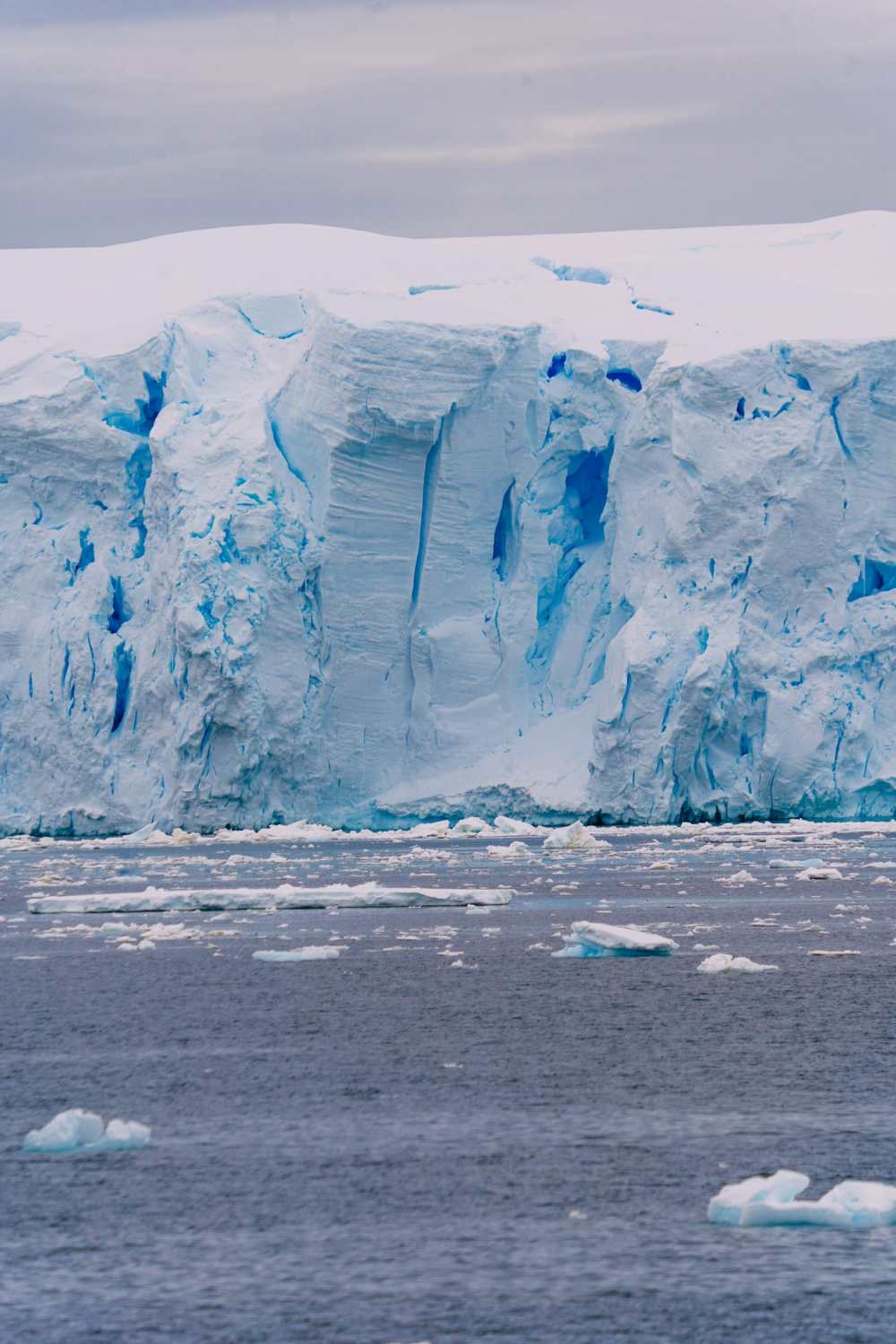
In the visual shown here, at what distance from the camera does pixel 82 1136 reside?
257 inches

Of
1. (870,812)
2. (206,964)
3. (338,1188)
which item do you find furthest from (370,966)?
(870,812)

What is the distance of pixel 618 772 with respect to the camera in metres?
23.7

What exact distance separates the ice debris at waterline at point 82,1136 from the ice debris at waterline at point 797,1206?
2.01 m

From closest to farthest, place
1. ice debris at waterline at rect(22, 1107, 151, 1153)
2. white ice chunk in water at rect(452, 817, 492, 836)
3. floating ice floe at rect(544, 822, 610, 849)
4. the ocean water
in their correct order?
the ocean water
ice debris at waterline at rect(22, 1107, 151, 1153)
floating ice floe at rect(544, 822, 610, 849)
white ice chunk in water at rect(452, 817, 492, 836)

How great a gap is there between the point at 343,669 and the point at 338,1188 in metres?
18.9

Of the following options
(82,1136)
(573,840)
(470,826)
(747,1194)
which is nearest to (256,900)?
(573,840)

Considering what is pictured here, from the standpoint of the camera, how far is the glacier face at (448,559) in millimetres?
23453

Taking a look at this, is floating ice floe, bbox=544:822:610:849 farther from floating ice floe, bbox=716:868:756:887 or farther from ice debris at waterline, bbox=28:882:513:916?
ice debris at waterline, bbox=28:882:513:916

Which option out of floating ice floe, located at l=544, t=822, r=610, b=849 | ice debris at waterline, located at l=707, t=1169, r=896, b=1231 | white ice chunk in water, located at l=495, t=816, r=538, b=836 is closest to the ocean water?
ice debris at waterline, located at l=707, t=1169, r=896, b=1231

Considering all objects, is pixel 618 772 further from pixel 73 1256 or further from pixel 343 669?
pixel 73 1256

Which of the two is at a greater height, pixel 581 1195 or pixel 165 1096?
pixel 581 1195

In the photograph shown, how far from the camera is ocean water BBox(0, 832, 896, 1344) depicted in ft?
15.5

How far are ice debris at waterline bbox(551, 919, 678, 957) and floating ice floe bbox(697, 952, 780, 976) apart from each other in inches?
18.5

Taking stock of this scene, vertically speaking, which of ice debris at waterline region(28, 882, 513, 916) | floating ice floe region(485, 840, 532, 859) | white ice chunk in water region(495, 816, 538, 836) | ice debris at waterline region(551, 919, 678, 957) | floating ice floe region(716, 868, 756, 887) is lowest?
white ice chunk in water region(495, 816, 538, 836)
